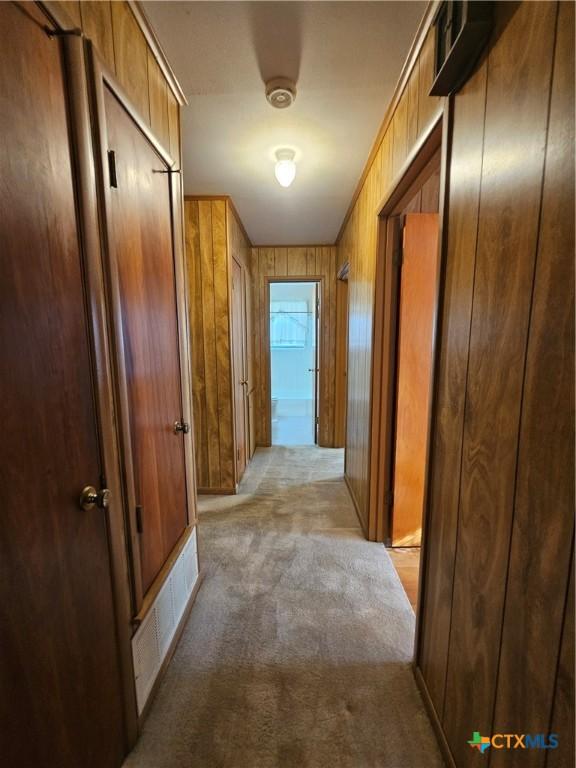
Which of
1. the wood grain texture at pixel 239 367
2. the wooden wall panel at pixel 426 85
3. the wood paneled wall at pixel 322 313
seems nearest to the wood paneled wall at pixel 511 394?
the wooden wall panel at pixel 426 85

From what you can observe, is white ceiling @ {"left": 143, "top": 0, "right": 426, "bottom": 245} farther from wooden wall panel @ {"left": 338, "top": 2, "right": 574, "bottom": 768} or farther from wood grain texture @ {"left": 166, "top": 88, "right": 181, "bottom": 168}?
wooden wall panel @ {"left": 338, "top": 2, "right": 574, "bottom": 768}

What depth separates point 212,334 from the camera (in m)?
2.89

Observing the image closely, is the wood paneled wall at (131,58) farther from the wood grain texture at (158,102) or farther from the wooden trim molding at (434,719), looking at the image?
the wooden trim molding at (434,719)

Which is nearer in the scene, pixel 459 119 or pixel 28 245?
pixel 28 245

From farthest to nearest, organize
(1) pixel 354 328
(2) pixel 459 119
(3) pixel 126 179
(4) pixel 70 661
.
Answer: (1) pixel 354 328 < (3) pixel 126 179 < (2) pixel 459 119 < (4) pixel 70 661

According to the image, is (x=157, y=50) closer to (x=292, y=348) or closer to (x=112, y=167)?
(x=112, y=167)

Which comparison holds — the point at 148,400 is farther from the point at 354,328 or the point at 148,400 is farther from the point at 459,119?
the point at 354,328

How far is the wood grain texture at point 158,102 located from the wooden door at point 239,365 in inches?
62.7

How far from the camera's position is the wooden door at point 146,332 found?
108 cm

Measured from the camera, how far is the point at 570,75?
0.59 meters

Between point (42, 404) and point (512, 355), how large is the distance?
1087mm

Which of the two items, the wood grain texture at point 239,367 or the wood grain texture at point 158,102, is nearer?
the wood grain texture at point 158,102

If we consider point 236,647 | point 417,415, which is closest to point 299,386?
point 417,415

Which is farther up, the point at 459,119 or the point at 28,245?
the point at 459,119
